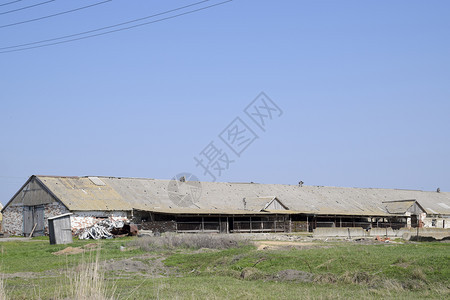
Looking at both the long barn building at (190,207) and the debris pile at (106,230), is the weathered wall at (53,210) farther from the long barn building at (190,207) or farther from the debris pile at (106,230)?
the debris pile at (106,230)

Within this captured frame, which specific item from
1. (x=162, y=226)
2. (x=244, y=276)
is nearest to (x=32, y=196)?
(x=162, y=226)

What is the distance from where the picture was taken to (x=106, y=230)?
39.2m

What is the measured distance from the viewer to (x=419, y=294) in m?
14.4

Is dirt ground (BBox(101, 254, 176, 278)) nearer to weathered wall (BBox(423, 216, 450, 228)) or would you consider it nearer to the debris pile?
the debris pile

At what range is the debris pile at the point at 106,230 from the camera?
3872cm

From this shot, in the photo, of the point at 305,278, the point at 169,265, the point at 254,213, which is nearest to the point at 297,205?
the point at 254,213

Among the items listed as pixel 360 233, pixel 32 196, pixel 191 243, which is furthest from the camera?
pixel 32 196

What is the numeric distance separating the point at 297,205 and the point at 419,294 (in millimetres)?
43478

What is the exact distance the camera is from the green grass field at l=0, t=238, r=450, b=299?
14359mm

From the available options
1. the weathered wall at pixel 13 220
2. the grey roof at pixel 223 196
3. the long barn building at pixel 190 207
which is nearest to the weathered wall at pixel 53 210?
the long barn building at pixel 190 207

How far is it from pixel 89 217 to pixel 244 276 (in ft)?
88.7

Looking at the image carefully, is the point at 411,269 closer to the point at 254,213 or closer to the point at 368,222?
the point at 254,213

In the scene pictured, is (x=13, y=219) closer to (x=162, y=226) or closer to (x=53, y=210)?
(x=53, y=210)

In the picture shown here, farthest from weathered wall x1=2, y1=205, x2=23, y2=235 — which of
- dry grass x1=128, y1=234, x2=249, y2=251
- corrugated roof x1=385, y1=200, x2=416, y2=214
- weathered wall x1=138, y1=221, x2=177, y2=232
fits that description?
corrugated roof x1=385, y1=200, x2=416, y2=214
